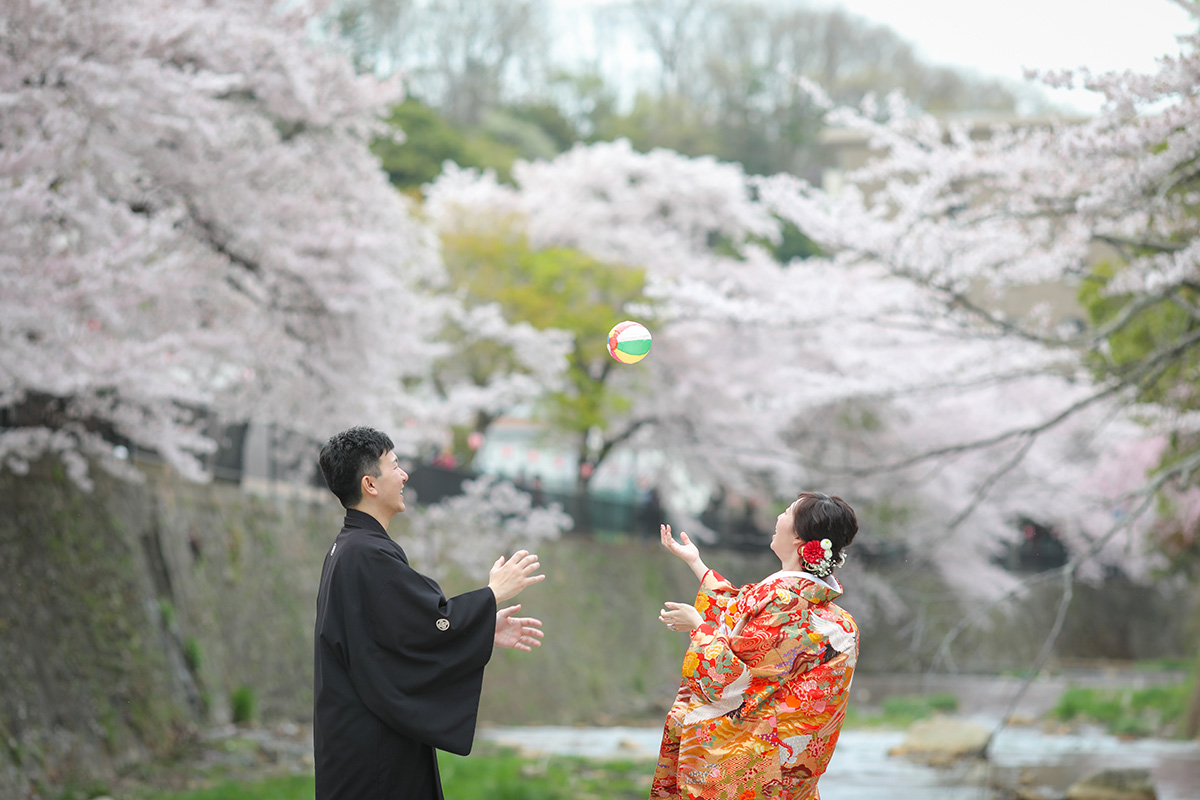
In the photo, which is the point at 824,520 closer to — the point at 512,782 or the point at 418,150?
the point at 512,782

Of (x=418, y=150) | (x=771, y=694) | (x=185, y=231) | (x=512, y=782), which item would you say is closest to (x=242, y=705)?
(x=512, y=782)

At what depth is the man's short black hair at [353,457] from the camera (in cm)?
355

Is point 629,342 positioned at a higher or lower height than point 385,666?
higher

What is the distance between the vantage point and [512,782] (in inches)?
312

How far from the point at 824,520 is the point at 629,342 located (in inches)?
47.2

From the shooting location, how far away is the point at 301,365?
10.4m

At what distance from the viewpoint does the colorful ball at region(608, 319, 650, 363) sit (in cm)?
439

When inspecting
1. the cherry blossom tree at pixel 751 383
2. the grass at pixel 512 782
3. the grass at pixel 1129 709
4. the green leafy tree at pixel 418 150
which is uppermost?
the green leafy tree at pixel 418 150

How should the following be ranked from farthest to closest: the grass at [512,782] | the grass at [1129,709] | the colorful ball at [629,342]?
the grass at [1129,709] → the grass at [512,782] → the colorful ball at [629,342]

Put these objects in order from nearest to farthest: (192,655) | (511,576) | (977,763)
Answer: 1. (511,576)
2. (977,763)
3. (192,655)

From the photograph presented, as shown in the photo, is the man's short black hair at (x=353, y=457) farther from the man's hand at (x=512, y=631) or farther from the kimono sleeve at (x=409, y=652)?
the man's hand at (x=512, y=631)

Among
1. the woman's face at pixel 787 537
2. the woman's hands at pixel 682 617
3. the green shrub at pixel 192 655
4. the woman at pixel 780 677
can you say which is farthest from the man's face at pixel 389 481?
the green shrub at pixel 192 655

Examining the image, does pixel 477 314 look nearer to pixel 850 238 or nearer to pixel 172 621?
pixel 172 621

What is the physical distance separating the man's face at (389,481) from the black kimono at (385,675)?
0.52 ft
